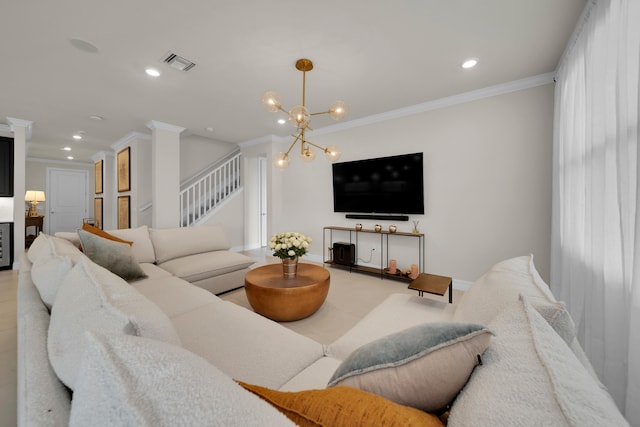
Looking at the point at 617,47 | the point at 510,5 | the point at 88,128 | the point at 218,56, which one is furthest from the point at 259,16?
the point at 88,128

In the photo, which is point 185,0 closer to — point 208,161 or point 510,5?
point 510,5

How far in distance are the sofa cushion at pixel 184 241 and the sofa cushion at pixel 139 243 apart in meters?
0.07

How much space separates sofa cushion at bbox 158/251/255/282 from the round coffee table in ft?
2.18

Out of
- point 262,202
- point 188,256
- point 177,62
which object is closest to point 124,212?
point 262,202

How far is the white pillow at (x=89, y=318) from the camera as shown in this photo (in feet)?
1.99

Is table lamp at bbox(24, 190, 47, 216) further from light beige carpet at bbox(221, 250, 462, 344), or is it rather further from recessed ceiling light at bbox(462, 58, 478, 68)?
recessed ceiling light at bbox(462, 58, 478, 68)

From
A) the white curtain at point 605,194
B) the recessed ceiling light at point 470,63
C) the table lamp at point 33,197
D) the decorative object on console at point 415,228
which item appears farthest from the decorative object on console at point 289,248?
the table lamp at point 33,197

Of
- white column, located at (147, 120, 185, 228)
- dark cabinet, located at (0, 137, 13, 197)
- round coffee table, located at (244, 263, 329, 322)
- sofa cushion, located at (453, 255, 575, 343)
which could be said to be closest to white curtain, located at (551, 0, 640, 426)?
sofa cushion, located at (453, 255, 575, 343)

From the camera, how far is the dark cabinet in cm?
420

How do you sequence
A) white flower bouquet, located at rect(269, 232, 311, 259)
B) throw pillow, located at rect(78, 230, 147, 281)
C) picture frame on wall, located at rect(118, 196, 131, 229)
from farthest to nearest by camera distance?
1. picture frame on wall, located at rect(118, 196, 131, 229)
2. white flower bouquet, located at rect(269, 232, 311, 259)
3. throw pillow, located at rect(78, 230, 147, 281)

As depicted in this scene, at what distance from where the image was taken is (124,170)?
5387 millimetres

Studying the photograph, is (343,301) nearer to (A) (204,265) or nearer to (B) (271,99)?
(A) (204,265)

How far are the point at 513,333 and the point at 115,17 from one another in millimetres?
3092

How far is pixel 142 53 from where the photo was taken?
2.44 metres
